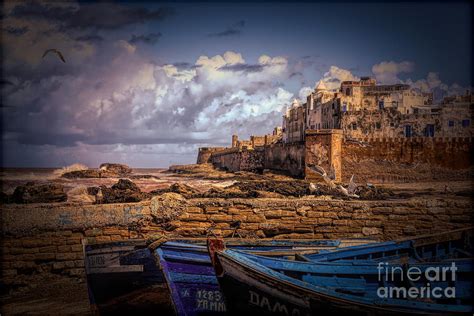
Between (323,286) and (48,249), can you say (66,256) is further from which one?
(323,286)

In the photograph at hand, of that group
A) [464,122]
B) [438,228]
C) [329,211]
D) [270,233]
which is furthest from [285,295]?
[464,122]

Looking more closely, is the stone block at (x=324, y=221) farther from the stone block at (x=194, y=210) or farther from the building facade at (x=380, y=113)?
the building facade at (x=380, y=113)

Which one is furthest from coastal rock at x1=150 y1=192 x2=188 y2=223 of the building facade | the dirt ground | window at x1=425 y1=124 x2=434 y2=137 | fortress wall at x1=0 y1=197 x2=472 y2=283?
window at x1=425 y1=124 x2=434 y2=137

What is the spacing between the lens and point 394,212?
649 centimetres

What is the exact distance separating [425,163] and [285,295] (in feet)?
28.9

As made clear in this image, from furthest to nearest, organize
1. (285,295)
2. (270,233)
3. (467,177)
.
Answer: (467,177)
(270,233)
(285,295)

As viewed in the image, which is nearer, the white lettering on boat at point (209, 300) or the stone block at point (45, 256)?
the white lettering on boat at point (209, 300)

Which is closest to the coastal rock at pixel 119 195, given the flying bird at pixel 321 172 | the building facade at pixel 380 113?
the flying bird at pixel 321 172

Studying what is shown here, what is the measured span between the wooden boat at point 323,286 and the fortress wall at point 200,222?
1246 mm

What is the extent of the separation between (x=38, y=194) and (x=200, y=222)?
2.62 meters

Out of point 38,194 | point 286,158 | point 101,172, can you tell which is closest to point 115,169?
point 101,172

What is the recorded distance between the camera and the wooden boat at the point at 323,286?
410 centimetres

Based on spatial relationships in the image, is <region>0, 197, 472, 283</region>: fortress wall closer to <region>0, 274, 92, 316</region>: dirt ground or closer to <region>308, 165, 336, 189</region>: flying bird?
<region>0, 274, 92, 316</region>: dirt ground

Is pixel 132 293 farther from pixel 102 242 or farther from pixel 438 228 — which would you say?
pixel 438 228
